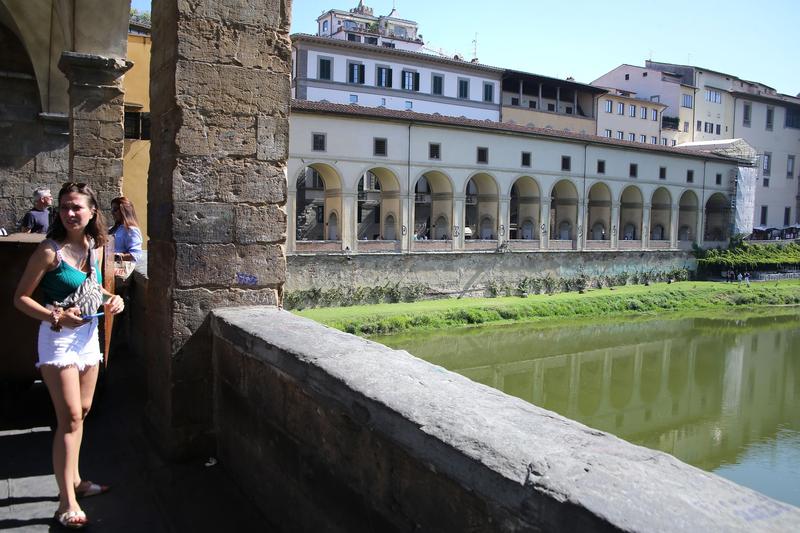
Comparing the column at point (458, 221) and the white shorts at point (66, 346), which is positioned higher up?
the column at point (458, 221)

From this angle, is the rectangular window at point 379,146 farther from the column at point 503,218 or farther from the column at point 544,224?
the column at point 544,224

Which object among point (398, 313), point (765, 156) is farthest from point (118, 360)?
point (765, 156)

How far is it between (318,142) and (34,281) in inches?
905

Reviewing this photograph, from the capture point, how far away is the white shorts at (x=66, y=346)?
8.36 feet

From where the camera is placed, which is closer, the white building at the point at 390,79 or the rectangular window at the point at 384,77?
the white building at the point at 390,79

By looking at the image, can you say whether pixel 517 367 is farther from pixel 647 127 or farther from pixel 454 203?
pixel 647 127

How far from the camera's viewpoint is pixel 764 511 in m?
1.21

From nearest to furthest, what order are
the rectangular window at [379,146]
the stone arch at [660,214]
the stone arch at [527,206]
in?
the rectangular window at [379,146], the stone arch at [527,206], the stone arch at [660,214]

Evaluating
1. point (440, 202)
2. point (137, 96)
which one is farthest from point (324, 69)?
point (137, 96)

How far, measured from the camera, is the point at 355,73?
111ft

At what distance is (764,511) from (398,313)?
2200 cm

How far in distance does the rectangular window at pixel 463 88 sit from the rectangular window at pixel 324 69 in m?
7.91

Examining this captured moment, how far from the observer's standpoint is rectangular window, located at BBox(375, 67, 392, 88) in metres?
34.5

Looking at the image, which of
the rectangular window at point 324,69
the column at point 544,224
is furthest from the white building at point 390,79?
the column at point 544,224
